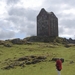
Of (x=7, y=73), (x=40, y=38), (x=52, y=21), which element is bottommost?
(x=7, y=73)

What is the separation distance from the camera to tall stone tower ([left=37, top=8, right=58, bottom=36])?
5965 inches

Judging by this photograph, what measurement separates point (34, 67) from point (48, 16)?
9748 centimetres

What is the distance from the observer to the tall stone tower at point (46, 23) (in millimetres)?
151500

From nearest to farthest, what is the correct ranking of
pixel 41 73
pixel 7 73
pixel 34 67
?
pixel 41 73
pixel 7 73
pixel 34 67

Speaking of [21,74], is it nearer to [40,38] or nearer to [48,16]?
[40,38]

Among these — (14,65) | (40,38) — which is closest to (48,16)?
(40,38)

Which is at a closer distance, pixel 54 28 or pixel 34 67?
pixel 34 67

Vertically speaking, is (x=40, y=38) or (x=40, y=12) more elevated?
(x=40, y=12)

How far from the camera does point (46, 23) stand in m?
152

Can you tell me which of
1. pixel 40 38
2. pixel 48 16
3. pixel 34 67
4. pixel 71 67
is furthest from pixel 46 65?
pixel 48 16

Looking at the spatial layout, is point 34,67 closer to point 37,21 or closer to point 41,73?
point 41,73

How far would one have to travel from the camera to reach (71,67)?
4988 centimetres

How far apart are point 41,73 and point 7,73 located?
7.07 metres

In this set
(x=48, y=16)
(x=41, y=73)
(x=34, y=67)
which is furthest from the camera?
(x=48, y=16)
